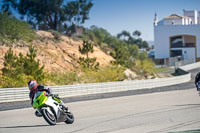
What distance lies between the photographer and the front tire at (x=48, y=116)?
1076 centimetres

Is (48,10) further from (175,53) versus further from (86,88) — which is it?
(175,53)

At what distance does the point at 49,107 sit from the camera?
10.9 m

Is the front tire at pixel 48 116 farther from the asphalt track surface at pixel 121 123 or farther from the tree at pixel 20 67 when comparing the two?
the tree at pixel 20 67

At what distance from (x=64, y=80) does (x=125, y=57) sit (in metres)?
17.3

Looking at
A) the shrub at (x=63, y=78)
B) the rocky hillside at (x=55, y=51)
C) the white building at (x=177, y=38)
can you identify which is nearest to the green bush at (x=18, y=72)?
the shrub at (x=63, y=78)

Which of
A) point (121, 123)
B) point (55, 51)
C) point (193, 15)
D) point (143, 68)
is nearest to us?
point (121, 123)

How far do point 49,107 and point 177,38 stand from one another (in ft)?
289

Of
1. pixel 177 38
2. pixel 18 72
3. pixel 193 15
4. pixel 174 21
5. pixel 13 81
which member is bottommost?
pixel 13 81

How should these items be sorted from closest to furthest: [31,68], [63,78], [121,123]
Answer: [121,123]
[31,68]
[63,78]

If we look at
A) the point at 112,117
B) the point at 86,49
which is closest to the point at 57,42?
the point at 86,49

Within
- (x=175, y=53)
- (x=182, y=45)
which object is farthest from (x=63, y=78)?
(x=175, y=53)

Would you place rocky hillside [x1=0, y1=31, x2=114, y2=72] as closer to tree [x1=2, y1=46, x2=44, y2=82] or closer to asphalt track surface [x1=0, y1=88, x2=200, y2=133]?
tree [x1=2, y1=46, x2=44, y2=82]

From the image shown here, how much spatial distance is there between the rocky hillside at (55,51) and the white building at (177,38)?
4631cm

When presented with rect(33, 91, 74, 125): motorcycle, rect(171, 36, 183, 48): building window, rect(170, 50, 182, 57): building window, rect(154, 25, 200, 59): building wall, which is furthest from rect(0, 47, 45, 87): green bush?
rect(171, 36, 183, 48): building window
